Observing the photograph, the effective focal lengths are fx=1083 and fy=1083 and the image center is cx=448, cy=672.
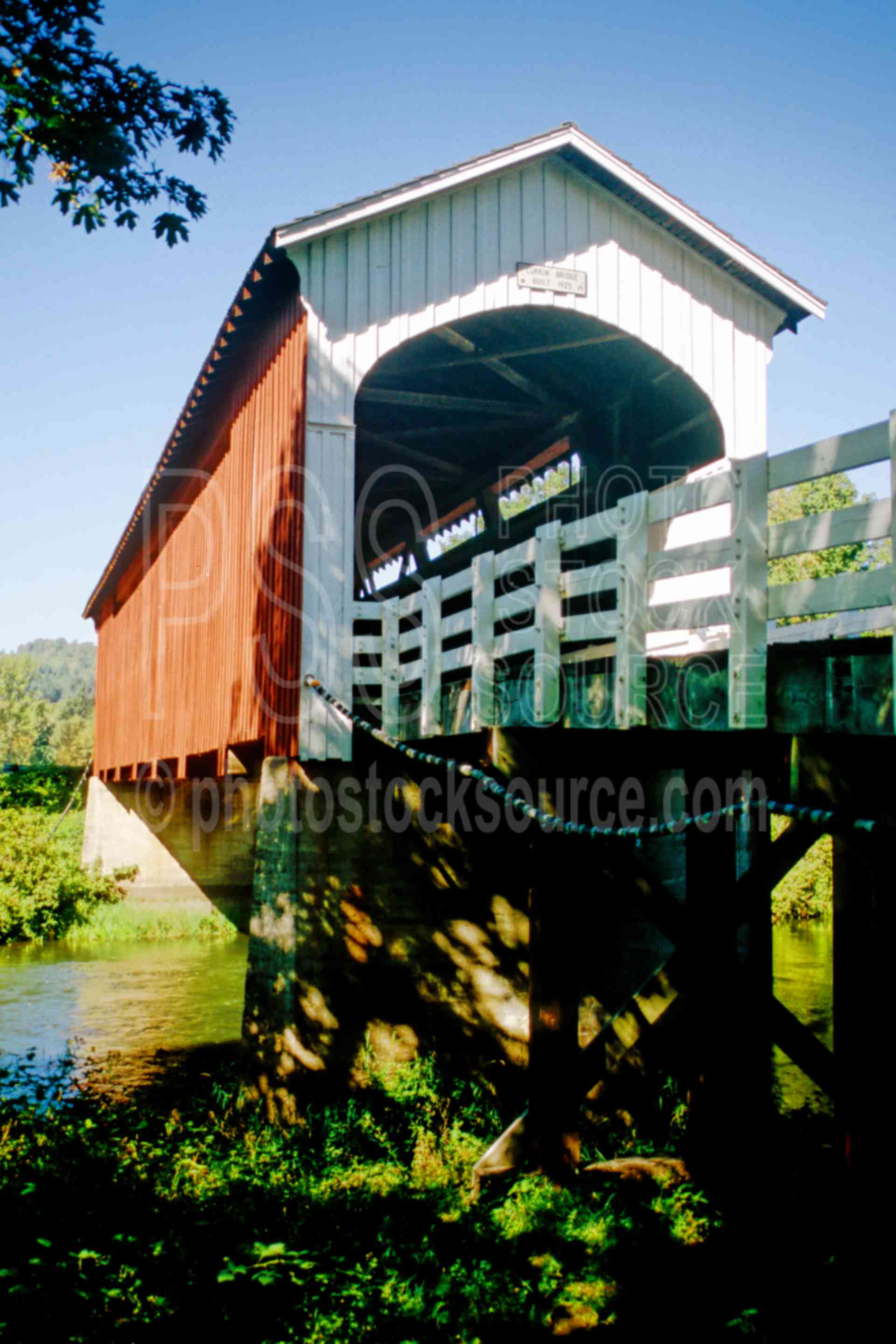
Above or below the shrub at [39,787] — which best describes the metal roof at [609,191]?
above

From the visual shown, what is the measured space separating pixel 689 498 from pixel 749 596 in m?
0.66

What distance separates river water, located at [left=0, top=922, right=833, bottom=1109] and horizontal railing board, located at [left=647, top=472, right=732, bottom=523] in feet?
20.0

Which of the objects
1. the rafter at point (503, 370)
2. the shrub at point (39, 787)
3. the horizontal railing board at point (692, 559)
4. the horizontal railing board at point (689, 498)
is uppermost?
the rafter at point (503, 370)

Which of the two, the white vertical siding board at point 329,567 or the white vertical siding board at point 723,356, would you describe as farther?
the white vertical siding board at point 723,356

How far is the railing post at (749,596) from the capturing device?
533cm

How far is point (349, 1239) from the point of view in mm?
5895

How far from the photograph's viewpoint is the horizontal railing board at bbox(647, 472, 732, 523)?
546 cm

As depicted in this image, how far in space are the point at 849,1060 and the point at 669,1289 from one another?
4.89 feet

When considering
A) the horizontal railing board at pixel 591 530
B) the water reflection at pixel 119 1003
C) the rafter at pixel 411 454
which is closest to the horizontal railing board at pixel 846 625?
the horizontal railing board at pixel 591 530

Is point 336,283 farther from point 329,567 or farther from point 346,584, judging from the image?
point 346,584

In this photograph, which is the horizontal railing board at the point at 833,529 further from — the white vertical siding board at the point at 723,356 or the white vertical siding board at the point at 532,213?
the white vertical siding board at the point at 532,213

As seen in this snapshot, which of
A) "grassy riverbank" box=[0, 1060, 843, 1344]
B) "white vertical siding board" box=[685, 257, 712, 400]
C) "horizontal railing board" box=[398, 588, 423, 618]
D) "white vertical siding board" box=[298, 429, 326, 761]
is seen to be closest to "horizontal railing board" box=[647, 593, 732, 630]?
"horizontal railing board" box=[398, 588, 423, 618]

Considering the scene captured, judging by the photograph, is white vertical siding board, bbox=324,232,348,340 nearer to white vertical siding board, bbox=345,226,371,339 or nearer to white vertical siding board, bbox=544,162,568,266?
→ white vertical siding board, bbox=345,226,371,339

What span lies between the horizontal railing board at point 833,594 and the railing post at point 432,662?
3.02 m
